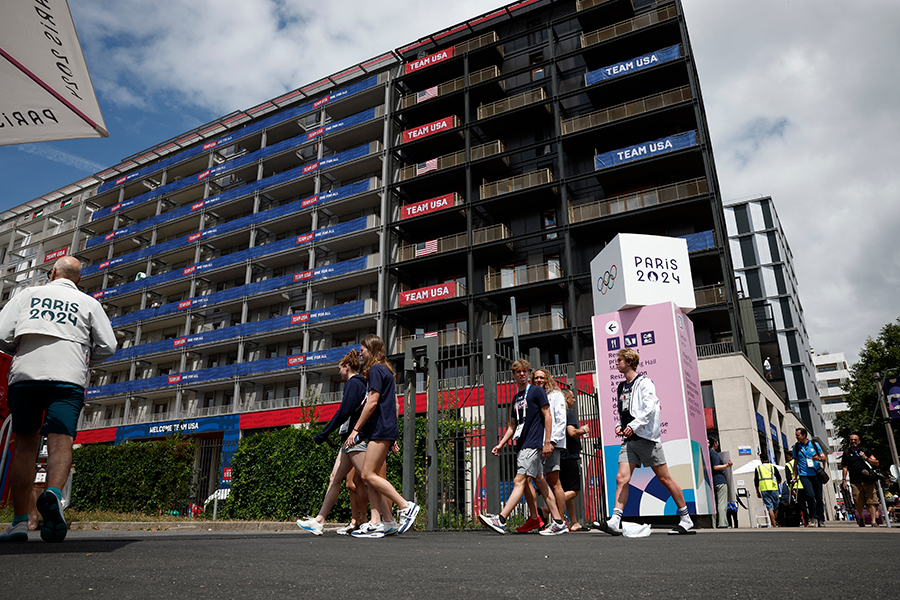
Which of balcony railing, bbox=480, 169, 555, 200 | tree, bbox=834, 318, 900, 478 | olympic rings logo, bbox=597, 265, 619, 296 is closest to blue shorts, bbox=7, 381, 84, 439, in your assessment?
olympic rings logo, bbox=597, 265, 619, 296

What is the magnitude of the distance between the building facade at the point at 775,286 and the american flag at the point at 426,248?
31531 mm

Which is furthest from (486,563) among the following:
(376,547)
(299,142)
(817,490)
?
(299,142)

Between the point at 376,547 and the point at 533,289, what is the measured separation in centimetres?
2537

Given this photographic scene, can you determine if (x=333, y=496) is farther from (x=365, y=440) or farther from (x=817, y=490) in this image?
(x=817, y=490)

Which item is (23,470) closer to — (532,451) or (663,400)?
(532,451)

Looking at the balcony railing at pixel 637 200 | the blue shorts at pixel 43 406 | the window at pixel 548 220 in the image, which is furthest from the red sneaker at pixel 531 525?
the window at pixel 548 220

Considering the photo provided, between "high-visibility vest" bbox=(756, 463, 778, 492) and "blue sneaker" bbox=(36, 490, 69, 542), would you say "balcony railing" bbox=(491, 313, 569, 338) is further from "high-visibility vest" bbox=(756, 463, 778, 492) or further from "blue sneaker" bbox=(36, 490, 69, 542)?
"blue sneaker" bbox=(36, 490, 69, 542)

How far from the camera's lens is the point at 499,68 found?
34656mm

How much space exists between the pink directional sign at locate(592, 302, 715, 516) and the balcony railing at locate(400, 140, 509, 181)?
73.2 ft

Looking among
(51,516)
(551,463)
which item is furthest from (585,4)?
(51,516)

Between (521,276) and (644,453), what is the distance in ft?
76.2

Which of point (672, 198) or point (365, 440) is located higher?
point (672, 198)

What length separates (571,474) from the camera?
8477 millimetres

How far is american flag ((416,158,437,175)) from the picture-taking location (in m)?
34.1
